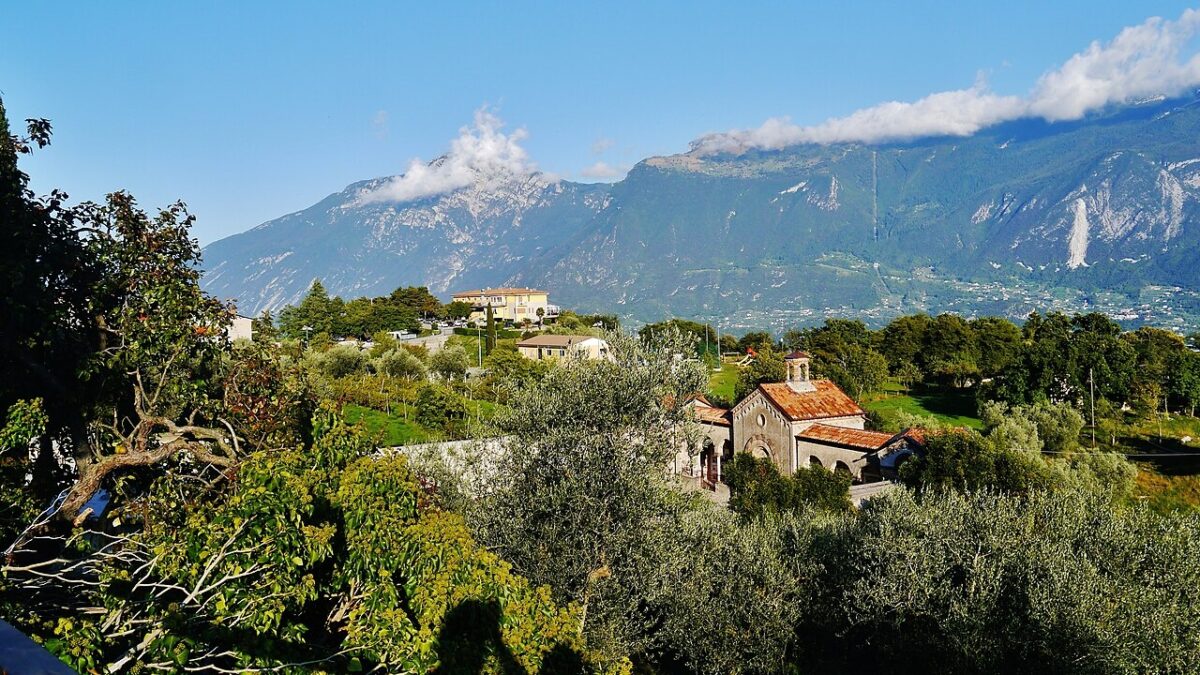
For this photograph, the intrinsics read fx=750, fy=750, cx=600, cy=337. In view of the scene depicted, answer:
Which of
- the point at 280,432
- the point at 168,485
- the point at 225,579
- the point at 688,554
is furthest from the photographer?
the point at 688,554

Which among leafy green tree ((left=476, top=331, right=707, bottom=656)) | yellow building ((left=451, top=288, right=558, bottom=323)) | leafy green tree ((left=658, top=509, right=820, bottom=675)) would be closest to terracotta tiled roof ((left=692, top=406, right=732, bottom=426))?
leafy green tree ((left=658, top=509, right=820, bottom=675))

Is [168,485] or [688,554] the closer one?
[168,485]

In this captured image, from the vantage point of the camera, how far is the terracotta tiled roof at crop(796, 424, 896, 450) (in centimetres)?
3516

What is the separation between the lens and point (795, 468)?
38562 millimetres

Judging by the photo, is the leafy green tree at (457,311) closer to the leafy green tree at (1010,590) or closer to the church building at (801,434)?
the church building at (801,434)

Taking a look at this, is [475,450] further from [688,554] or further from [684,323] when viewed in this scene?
[684,323]

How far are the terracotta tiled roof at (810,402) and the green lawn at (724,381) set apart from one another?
62.0 feet

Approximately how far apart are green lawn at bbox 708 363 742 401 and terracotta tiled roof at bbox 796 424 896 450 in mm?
21587

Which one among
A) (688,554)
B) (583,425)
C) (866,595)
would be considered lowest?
(866,595)

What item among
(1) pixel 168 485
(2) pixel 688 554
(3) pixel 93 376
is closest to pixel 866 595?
(2) pixel 688 554

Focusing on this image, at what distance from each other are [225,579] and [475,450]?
1267 centimetres

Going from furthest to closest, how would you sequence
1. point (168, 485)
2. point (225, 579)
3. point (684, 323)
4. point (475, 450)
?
1. point (684, 323)
2. point (475, 450)
3. point (168, 485)
4. point (225, 579)

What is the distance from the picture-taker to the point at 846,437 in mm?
36469

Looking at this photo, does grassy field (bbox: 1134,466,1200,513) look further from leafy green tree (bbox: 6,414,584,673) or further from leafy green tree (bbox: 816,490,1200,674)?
leafy green tree (bbox: 6,414,584,673)
